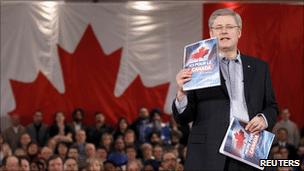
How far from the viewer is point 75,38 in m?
11.4

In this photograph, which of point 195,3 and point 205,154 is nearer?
point 205,154

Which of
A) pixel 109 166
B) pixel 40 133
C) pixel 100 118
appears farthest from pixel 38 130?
pixel 109 166

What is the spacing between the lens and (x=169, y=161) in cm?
845

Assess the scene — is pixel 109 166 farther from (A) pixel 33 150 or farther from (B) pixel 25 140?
(B) pixel 25 140

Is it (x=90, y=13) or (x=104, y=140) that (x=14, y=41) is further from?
(x=104, y=140)

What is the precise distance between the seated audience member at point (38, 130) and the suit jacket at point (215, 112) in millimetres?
7816

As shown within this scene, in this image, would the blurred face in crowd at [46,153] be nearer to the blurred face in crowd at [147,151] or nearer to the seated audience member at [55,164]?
the seated audience member at [55,164]

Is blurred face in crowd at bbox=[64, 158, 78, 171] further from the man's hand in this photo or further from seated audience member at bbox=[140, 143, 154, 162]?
the man's hand

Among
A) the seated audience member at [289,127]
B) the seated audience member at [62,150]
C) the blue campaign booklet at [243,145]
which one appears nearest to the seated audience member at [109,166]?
the seated audience member at [62,150]

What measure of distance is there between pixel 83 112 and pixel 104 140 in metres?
1.43

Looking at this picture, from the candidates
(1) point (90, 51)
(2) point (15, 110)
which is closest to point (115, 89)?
(1) point (90, 51)

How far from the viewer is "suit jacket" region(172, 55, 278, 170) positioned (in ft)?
9.02

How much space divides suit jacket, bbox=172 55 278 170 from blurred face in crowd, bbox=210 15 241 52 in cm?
13

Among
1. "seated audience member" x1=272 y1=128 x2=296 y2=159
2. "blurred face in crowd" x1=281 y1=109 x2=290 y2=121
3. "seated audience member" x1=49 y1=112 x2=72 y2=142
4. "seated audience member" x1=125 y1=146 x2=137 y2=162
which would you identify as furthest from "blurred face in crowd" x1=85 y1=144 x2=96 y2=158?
"blurred face in crowd" x1=281 y1=109 x2=290 y2=121
